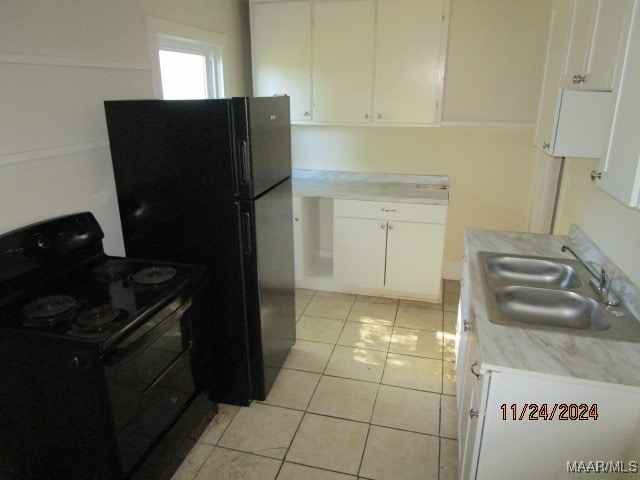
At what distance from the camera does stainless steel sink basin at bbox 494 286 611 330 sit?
175cm

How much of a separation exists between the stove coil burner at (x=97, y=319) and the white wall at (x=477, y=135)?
103 inches

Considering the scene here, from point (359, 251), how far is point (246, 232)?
5.06 feet

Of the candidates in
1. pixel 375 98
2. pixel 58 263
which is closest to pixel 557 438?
pixel 58 263

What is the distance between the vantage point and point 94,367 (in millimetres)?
1375

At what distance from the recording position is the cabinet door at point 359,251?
3381mm

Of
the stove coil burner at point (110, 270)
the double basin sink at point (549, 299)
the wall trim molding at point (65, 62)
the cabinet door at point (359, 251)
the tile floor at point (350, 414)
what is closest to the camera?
the double basin sink at point (549, 299)

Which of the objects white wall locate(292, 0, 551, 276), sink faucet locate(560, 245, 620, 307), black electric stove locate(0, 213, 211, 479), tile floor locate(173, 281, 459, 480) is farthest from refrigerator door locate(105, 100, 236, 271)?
white wall locate(292, 0, 551, 276)

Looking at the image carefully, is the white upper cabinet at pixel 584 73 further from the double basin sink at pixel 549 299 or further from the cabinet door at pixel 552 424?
the cabinet door at pixel 552 424

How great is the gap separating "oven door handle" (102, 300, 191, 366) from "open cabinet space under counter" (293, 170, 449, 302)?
5.80 feet

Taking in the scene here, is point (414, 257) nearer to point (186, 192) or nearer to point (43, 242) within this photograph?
point (186, 192)

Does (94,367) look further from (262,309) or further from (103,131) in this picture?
(103,131)

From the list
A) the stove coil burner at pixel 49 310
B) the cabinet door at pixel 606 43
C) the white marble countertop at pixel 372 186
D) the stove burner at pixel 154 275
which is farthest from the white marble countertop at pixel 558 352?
the white marble countertop at pixel 372 186

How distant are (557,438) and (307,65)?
2.93 m

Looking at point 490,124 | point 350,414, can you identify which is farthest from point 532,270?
point 490,124
